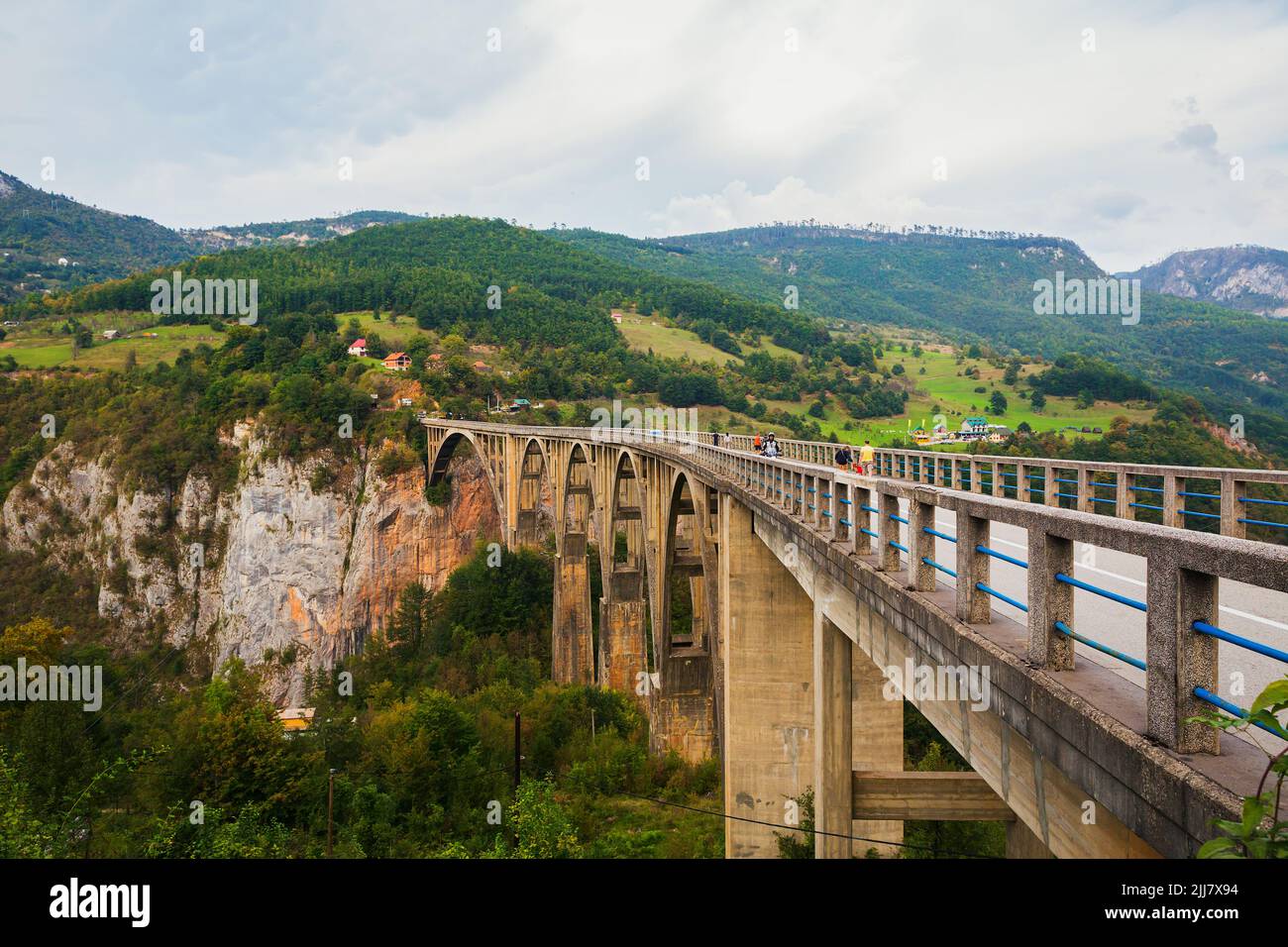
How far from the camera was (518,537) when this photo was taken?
52.8 m

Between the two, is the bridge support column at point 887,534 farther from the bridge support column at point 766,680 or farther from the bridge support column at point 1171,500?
the bridge support column at point 766,680

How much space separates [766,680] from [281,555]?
59127mm

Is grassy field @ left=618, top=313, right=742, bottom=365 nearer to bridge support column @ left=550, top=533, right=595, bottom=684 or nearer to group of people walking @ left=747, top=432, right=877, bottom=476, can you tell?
bridge support column @ left=550, top=533, right=595, bottom=684

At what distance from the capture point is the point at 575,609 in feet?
145

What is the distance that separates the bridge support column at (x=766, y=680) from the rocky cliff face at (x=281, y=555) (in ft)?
177

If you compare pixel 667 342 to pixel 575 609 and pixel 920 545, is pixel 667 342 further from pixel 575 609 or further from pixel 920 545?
pixel 920 545

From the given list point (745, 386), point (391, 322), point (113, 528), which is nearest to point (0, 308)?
point (391, 322)

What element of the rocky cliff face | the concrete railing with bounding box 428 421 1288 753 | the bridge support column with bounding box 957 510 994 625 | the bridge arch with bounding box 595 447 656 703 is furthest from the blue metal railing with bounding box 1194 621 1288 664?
the rocky cliff face

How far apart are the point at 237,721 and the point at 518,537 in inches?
1155

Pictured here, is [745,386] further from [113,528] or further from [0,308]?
[0,308]

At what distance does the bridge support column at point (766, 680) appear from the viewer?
15648mm

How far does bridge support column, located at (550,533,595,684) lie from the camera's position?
4384 centimetres

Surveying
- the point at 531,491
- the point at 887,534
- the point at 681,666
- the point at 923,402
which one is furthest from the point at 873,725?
the point at 923,402
